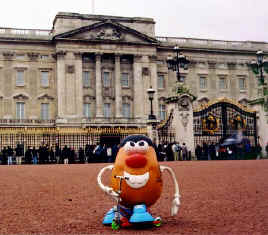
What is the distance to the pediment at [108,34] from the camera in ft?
166

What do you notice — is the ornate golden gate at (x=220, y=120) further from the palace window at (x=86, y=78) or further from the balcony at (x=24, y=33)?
the balcony at (x=24, y=33)

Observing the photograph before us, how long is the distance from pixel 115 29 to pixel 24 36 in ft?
30.9

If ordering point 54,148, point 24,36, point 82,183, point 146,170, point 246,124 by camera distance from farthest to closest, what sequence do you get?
point 24,36 < point 54,148 < point 246,124 < point 82,183 < point 146,170

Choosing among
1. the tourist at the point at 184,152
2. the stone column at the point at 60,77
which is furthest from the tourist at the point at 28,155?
the stone column at the point at 60,77

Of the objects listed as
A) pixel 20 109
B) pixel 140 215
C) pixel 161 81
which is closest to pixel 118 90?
pixel 161 81

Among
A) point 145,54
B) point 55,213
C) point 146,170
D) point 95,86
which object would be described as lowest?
point 55,213

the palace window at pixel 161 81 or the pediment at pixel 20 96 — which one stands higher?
the palace window at pixel 161 81

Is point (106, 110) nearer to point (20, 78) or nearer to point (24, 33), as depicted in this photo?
point (20, 78)

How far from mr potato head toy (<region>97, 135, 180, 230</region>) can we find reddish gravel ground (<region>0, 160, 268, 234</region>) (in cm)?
20

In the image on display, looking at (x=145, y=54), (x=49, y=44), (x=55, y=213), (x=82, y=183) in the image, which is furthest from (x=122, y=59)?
(x=55, y=213)

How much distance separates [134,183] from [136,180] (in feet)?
0.18

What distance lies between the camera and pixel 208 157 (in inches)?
1072

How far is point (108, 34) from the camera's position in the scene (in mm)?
51875

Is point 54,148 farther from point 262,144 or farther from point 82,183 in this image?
point 82,183
